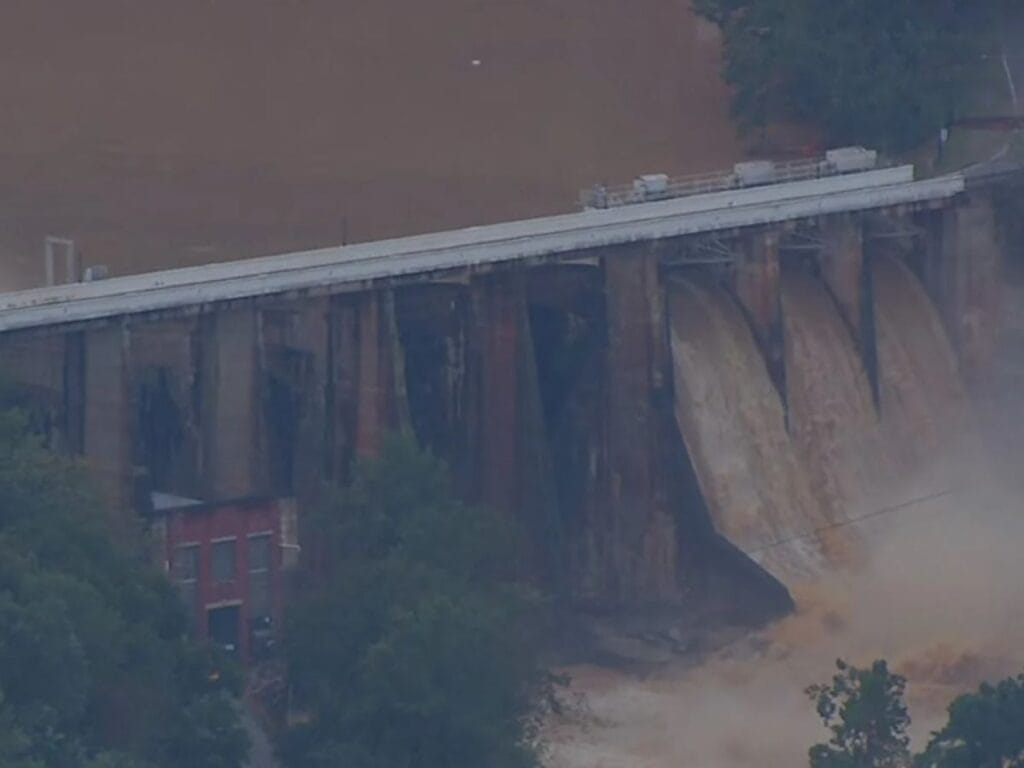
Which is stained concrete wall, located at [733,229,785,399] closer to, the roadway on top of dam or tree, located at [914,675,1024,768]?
A: the roadway on top of dam

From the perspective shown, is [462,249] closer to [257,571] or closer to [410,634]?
[257,571]

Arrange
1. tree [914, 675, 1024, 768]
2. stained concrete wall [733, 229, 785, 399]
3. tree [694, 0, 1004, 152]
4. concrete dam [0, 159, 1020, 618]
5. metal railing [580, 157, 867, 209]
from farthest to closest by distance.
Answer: tree [694, 0, 1004, 152]
metal railing [580, 157, 867, 209]
stained concrete wall [733, 229, 785, 399]
concrete dam [0, 159, 1020, 618]
tree [914, 675, 1024, 768]

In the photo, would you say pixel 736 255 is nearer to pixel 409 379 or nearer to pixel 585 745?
pixel 409 379

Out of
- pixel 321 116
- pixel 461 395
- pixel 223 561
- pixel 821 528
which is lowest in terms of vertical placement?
pixel 223 561

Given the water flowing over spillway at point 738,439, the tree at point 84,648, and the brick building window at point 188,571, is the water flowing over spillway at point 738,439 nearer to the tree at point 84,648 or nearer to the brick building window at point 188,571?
the brick building window at point 188,571

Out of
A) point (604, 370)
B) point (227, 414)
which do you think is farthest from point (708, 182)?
point (227, 414)

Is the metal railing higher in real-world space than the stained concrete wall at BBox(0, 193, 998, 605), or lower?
higher

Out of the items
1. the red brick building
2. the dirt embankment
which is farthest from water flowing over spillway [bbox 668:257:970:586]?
the red brick building
